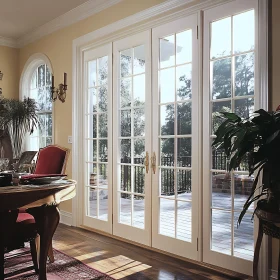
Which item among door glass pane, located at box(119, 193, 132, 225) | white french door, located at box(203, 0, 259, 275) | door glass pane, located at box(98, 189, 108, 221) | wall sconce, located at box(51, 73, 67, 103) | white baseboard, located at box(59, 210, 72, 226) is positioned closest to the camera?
white french door, located at box(203, 0, 259, 275)

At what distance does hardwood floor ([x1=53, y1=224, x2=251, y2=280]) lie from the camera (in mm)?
2852

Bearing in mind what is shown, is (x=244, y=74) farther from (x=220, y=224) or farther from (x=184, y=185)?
(x=220, y=224)

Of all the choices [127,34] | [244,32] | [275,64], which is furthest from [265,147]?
[127,34]

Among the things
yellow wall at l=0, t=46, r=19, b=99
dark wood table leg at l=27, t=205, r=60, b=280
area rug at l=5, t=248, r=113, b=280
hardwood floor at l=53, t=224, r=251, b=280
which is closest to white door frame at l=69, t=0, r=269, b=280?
hardwood floor at l=53, t=224, r=251, b=280

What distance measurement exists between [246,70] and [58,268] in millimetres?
2338

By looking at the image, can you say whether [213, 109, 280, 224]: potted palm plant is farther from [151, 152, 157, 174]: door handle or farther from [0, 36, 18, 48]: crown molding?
[0, 36, 18, 48]: crown molding

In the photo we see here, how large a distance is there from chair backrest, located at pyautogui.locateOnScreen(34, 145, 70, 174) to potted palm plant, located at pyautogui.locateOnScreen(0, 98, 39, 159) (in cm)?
228

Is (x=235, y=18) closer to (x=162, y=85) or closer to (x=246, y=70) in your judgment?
(x=246, y=70)

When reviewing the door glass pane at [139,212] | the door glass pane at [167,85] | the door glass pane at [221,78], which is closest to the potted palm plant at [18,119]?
the door glass pane at [139,212]

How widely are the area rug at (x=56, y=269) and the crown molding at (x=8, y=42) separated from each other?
3965 mm

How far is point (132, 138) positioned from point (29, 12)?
93.3 inches

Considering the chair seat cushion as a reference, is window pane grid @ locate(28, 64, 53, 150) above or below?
above

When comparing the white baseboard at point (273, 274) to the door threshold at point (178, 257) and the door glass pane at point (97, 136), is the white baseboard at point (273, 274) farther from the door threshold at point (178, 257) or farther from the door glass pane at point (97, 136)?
the door glass pane at point (97, 136)

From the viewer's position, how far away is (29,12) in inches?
184
